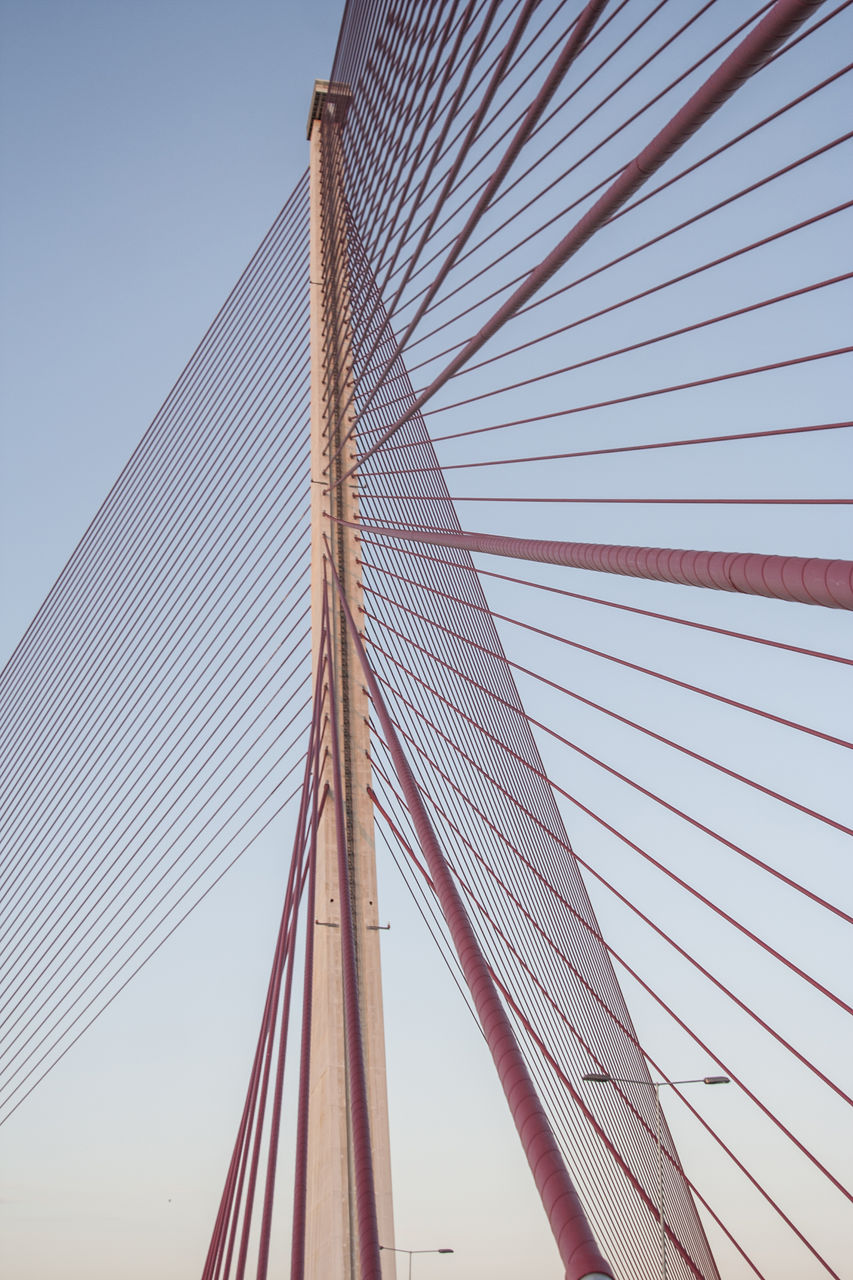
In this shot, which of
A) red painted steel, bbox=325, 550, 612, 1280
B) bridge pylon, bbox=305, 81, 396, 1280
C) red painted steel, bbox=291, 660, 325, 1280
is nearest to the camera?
red painted steel, bbox=325, 550, 612, 1280

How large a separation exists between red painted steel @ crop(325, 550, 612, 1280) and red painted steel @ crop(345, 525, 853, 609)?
1286mm

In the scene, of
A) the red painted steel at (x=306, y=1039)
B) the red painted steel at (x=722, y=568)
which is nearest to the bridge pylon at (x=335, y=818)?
the red painted steel at (x=306, y=1039)

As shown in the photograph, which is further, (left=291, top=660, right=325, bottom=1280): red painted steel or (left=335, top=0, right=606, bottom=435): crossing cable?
(left=291, top=660, right=325, bottom=1280): red painted steel

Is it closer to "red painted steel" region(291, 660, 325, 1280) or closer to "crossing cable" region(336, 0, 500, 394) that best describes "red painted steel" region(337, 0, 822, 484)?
"crossing cable" region(336, 0, 500, 394)

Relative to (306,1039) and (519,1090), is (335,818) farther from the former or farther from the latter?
(519,1090)

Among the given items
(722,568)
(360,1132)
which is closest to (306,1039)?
(360,1132)

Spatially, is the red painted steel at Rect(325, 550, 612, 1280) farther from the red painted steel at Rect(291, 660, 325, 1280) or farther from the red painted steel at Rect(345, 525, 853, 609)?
the red painted steel at Rect(291, 660, 325, 1280)

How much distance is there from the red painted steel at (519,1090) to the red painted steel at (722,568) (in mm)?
1286

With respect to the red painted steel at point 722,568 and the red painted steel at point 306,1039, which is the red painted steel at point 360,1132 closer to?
the red painted steel at point 306,1039

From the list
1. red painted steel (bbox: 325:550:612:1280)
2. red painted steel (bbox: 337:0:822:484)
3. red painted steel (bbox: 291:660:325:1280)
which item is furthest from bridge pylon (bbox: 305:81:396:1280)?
red painted steel (bbox: 337:0:822:484)

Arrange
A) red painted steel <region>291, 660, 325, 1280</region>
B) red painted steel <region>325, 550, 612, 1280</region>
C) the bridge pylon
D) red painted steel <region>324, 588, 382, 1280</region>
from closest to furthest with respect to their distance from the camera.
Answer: red painted steel <region>325, 550, 612, 1280</region>
red painted steel <region>324, 588, 382, 1280</region>
red painted steel <region>291, 660, 325, 1280</region>
the bridge pylon

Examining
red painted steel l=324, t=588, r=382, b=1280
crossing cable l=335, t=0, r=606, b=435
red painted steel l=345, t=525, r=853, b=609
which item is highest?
crossing cable l=335, t=0, r=606, b=435

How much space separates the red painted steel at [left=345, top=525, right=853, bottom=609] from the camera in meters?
2.51

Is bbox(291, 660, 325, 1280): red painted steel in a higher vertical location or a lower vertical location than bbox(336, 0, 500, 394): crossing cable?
A: lower
